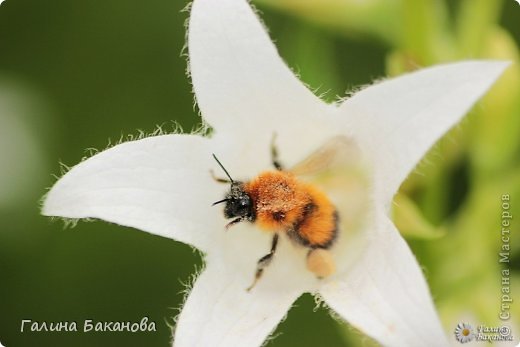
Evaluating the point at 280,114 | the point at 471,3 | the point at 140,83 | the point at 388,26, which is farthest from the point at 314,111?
the point at 140,83

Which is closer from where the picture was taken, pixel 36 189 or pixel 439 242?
pixel 439 242

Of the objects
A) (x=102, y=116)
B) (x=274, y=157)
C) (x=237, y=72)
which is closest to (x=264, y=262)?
(x=274, y=157)

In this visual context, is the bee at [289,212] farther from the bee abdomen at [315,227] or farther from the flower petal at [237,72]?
the flower petal at [237,72]

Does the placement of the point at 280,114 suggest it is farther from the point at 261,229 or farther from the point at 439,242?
the point at 439,242

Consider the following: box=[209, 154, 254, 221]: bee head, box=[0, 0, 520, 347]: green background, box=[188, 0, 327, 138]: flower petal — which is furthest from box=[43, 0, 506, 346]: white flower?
box=[0, 0, 520, 347]: green background

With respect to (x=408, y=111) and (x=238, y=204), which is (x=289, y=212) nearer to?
(x=238, y=204)

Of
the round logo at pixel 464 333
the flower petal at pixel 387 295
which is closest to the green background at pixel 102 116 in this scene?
the round logo at pixel 464 333
